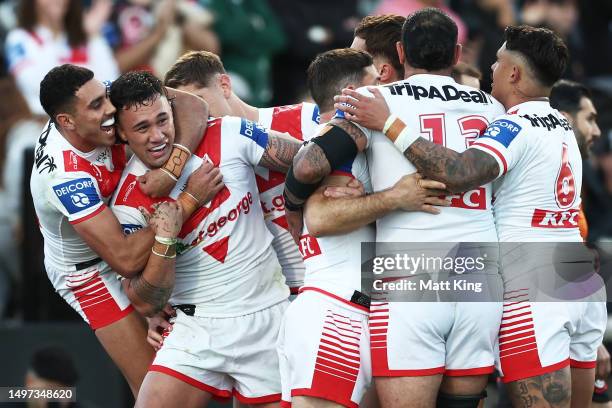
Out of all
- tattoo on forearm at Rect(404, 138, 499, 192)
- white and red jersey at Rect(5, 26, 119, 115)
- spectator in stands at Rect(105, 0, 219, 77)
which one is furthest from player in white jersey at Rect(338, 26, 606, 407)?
spectator in stands at Rect(105, 0, 219, 77)

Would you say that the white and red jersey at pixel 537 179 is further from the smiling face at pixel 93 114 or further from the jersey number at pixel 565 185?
the smiling face at pixel 93 114

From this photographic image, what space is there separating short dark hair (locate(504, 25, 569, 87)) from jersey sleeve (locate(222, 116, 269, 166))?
157 cm

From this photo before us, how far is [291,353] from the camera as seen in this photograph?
6.78 meters

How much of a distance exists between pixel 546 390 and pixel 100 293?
9.41ft

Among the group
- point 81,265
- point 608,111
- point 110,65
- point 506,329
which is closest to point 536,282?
point 506,329

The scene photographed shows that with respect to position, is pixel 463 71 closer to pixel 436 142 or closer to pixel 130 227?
pixel 436 142

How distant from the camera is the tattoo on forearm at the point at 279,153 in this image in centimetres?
736

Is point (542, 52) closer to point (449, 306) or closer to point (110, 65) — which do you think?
point (449, 306)

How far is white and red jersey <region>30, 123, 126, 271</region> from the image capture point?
23.5 feet

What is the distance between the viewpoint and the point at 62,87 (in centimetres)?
723

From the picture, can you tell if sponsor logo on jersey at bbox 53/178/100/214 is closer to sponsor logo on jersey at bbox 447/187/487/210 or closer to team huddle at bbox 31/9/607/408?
team huddle at bbox 31/9/607/408

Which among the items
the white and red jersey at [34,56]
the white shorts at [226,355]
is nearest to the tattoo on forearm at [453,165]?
the white shorts at [226,355]

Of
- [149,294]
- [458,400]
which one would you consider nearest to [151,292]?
[149,294]

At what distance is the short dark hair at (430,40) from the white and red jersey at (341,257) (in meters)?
0.62
